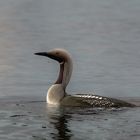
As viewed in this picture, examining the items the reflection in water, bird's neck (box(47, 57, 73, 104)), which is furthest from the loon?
the reflection in water

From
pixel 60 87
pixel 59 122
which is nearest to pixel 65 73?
pixel 60 87

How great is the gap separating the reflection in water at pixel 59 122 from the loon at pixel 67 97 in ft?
1.41

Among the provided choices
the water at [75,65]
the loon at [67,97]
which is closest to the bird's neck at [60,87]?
the loon at [67,97]

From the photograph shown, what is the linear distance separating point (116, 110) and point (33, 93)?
460 centimetres

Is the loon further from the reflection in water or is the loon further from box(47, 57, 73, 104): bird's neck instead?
the reflection in water

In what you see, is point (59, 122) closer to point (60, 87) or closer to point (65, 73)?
point (60, 87)

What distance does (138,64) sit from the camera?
29156 millimetres

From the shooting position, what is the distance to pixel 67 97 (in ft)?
66.0

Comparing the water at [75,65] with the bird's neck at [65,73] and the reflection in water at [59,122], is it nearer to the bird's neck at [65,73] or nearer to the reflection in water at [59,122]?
the reflection in water at [59,122]

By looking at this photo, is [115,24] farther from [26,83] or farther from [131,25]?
[26,83]

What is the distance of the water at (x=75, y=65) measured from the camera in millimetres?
16703

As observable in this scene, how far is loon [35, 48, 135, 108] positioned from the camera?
19484 millimetres

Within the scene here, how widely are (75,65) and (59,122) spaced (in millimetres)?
11650

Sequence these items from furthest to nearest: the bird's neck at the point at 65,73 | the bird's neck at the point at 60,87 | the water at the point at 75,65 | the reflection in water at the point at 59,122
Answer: the bird's neck at the point at 65,73
the bird's neck at the point at 60,87
the water at the point at 75,65
the reflection in water at the point at 59,122
